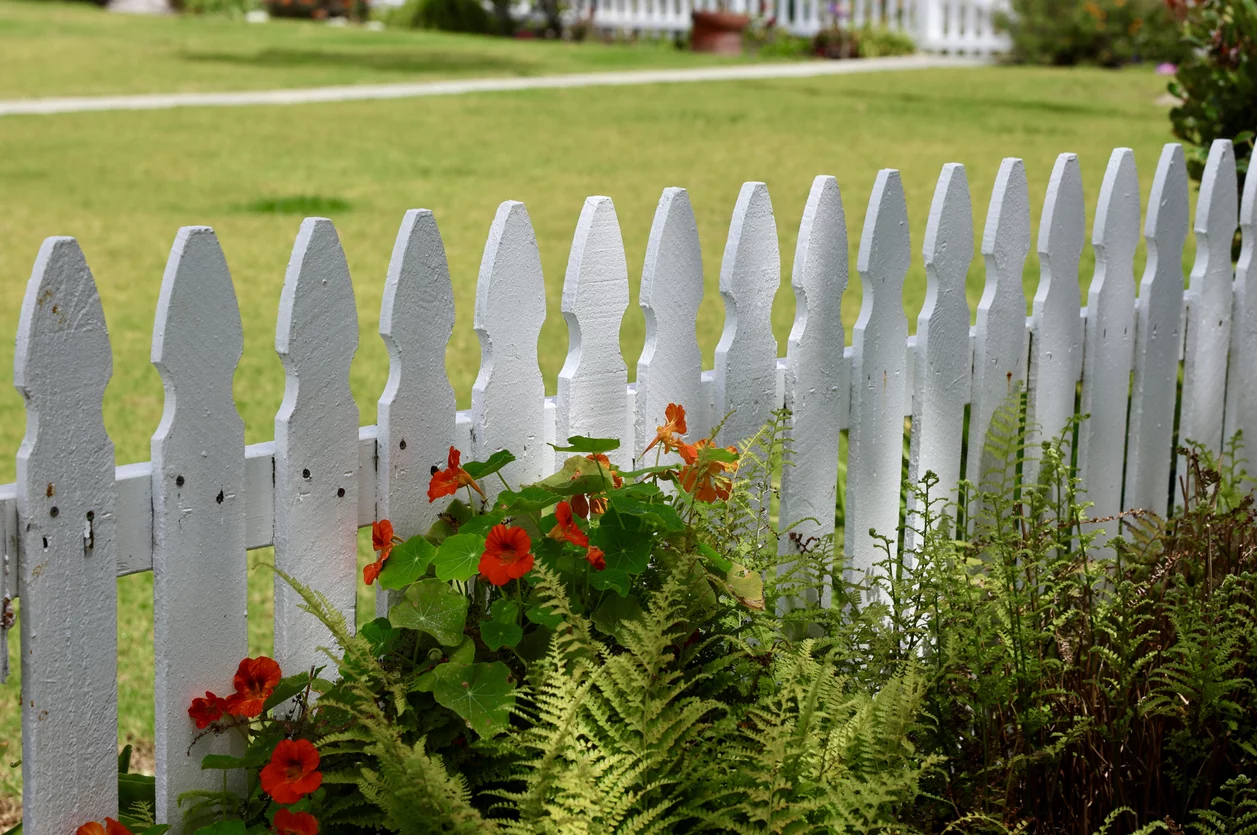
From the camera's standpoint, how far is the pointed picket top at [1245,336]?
3.47m

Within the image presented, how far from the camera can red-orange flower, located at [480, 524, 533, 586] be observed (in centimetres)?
194

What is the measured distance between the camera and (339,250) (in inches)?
80.7

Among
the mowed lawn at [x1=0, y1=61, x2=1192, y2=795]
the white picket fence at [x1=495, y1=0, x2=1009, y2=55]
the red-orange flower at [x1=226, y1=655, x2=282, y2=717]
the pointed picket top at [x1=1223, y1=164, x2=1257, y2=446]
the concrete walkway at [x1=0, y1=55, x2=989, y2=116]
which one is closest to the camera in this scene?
the red-orange flower at [x1=226, y1=655, x2=282, y2=717]

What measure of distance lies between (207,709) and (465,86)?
1440 centimetres

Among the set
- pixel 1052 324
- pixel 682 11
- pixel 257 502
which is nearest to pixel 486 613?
pixel 257 502

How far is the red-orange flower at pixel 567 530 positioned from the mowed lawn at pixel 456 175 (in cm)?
153

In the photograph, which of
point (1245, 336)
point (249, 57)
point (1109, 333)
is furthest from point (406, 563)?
point (249, 57)

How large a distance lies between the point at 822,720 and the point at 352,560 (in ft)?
2.52

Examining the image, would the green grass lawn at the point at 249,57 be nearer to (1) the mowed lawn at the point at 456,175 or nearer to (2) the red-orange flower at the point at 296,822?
(1) the mowed lawn at the point at 456,175

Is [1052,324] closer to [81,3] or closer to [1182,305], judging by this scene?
[1182,305]

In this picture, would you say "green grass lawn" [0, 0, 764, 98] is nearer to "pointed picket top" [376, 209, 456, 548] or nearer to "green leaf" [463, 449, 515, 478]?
"pointed picket top" [376, 209, 456, 548]

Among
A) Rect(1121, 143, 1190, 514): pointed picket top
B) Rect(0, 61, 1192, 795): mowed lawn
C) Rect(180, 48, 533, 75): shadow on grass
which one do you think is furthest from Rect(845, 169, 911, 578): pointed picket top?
Rect(180, 48, 533, 75): shadow on grass

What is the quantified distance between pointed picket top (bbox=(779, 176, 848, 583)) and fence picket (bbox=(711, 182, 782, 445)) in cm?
5

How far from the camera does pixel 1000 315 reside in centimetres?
296
